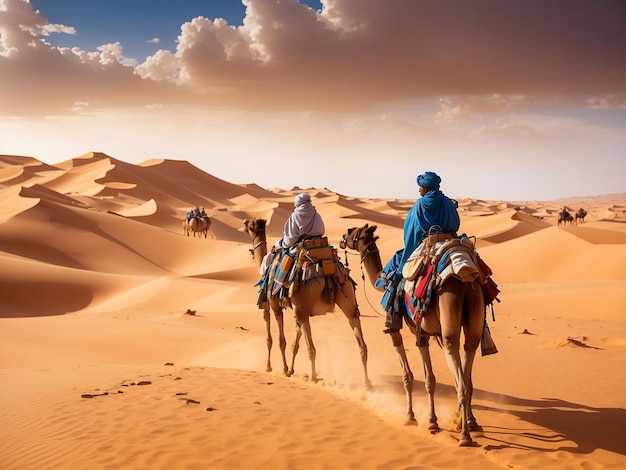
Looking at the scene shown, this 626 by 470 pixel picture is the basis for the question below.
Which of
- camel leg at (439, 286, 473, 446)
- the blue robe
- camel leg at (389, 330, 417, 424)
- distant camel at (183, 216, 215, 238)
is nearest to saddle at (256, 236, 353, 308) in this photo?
camel leg at (389, 330, 417, 424)

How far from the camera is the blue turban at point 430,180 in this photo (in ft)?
23.2

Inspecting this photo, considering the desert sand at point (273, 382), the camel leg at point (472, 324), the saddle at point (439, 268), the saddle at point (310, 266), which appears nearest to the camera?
the desert sand at point (273, 382)

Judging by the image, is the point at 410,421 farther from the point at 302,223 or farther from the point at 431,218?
the point at 302,223

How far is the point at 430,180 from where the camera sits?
7062 mm

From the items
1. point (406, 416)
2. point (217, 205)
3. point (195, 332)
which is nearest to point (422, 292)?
point (406, 416)

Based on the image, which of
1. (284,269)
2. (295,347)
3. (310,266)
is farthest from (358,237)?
(295,347)

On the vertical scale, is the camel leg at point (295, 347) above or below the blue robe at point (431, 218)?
below

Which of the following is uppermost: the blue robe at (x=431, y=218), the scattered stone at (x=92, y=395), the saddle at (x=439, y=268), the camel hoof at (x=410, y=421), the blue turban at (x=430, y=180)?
the blue turban at (x=430, y=180)

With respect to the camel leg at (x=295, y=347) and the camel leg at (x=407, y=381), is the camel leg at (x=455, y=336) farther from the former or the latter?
the camel leg at (x=295, y=347)

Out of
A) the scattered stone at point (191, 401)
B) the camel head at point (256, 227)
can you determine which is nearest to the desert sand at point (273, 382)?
the scattered stone at point (191, 401)

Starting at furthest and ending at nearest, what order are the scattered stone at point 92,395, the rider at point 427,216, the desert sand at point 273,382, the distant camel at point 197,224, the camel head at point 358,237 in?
the distant camel at point 197,224, the camel head at point 358,237, the scattered stone at point 92,395, the rider at point 427,216, the desert sand at point 273,382

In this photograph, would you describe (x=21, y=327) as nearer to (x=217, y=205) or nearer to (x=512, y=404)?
(x=512, y=404)

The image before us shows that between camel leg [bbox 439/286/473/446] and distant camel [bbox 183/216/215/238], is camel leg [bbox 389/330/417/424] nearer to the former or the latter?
camel leg [bbox 439/286/473/446]

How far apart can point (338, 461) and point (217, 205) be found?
81.4 metres
